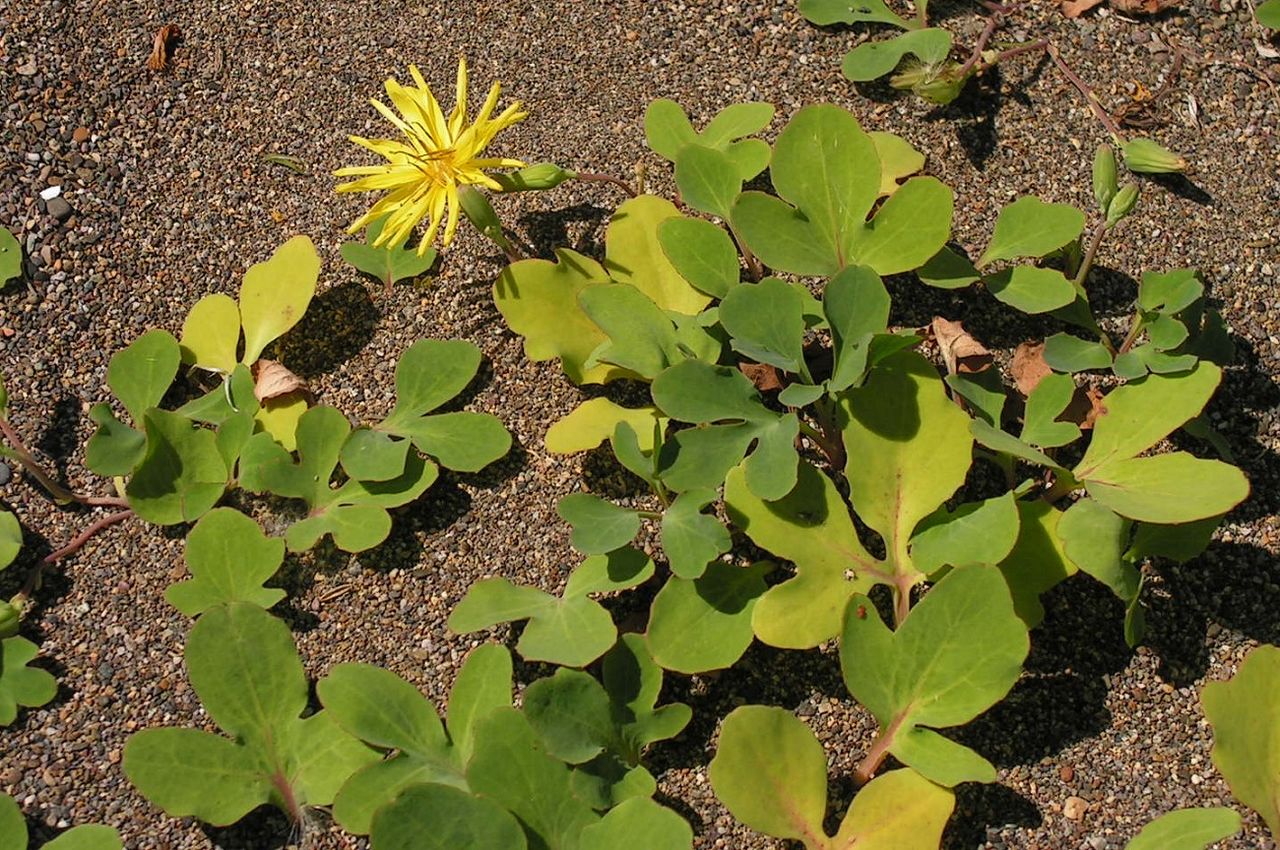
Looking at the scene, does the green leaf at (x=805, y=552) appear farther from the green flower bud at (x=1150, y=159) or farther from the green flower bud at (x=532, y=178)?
the green flower bud at (x=1150, y=159)

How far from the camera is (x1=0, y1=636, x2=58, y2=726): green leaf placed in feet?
5.45

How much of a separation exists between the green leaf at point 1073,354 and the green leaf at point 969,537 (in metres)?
0.26

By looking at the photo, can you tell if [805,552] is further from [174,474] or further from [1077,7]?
[1077,7]

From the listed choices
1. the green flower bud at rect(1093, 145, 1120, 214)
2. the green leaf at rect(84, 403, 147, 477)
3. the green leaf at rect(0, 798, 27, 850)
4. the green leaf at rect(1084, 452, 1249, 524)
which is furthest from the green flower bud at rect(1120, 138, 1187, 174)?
the green leaf at rect(0, 798, 27, 850)

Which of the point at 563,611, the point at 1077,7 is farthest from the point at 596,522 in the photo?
the point at 1077,7

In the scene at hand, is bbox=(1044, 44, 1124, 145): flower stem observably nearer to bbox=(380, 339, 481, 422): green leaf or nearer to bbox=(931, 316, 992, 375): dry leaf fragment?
bbox=(931, 316, 992, 375): dry leaf fragment

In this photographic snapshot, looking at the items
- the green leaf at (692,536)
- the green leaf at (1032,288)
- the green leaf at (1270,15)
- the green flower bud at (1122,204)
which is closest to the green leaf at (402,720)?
the green leaf at (692,536)

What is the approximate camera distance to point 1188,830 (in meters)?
1.51

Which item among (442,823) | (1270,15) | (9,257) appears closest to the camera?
(442,823)

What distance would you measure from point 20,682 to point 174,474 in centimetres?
32

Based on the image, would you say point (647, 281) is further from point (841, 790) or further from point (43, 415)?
point (43, 415)

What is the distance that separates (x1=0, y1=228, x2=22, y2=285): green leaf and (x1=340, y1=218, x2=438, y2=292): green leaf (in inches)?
18.2

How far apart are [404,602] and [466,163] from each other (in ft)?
1.95

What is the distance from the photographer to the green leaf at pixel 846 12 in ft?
6.74
